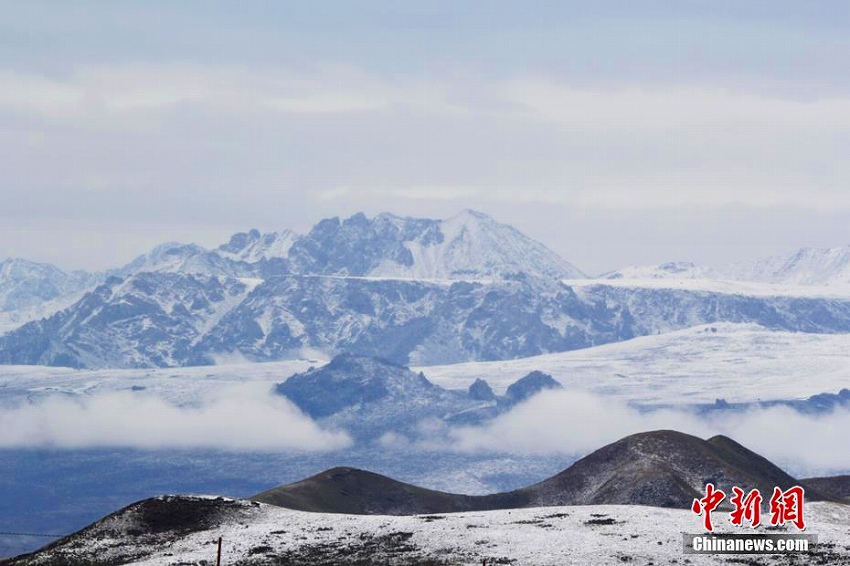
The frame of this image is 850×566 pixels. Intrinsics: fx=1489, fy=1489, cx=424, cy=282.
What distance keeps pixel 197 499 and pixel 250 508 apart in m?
5.88

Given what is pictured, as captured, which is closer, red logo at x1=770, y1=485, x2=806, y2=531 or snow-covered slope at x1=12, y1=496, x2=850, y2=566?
red logo at x1=770, y1=485, x2=806, y2=531

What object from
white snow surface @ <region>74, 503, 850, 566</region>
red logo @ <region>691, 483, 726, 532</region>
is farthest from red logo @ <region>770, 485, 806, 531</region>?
red logo @ <region>691, 483, 726, 532</region>

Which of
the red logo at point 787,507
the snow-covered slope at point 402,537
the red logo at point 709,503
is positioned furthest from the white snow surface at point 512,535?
the red logo at point 787,507

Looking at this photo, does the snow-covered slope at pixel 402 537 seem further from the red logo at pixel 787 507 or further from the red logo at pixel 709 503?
the red logo at pixel 709 503

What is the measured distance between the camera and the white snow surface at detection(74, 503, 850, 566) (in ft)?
402

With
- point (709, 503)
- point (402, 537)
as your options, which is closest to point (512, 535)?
point (402, 537)

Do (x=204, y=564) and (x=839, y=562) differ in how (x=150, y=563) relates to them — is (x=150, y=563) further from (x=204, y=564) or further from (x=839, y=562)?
(x=839, y=562)

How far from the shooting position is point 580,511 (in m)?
147

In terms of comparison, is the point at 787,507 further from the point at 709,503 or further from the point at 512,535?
the point at 512,535

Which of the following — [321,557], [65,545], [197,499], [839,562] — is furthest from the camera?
[197,499]

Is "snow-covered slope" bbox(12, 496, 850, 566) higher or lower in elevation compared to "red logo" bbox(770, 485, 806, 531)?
lower

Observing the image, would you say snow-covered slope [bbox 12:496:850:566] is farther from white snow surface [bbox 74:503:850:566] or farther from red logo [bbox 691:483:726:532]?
red logo [bbox 691:483:726:532]

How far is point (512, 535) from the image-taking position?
133500 millimetres

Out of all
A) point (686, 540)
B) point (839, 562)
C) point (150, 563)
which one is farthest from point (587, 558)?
point (150, 563)
